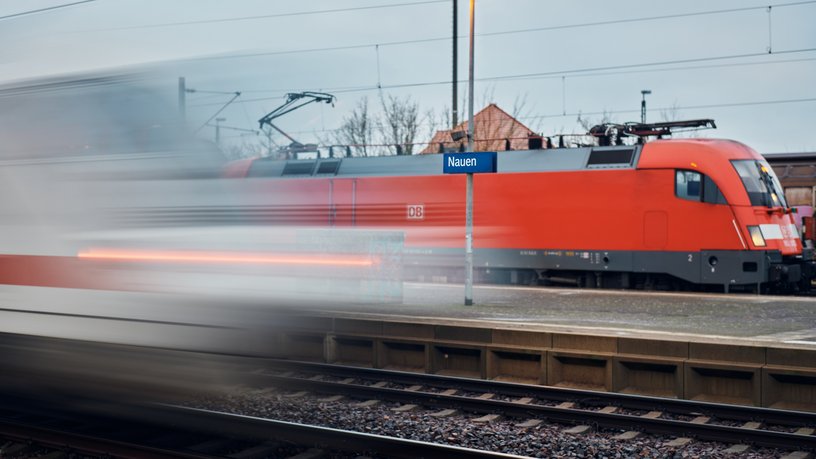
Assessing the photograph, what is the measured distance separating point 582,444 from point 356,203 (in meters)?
15.1

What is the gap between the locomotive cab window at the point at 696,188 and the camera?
18938 mm

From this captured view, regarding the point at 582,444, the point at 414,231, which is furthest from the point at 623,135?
the point at 582,444

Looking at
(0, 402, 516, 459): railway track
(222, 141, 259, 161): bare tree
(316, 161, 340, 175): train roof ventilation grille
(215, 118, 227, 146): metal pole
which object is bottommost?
(0, 402, 516, 459): railway track

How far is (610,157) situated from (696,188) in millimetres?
2185

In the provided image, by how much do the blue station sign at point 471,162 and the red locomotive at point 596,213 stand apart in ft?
10.2

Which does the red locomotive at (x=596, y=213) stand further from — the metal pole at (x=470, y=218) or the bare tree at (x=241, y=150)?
the bare tree at (x=241, y=150)

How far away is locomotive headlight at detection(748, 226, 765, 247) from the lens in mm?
18672

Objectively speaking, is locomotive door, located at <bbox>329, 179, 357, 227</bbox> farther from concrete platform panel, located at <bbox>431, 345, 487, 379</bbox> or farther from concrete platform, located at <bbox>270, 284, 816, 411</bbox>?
concrete platform panel, located at <bbox>431, 345, 487, 379</bbox>

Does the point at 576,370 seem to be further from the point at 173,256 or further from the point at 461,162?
the point at 173,256

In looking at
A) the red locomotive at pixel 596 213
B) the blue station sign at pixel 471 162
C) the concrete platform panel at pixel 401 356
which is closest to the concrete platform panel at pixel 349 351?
the concrete platform panel at pixel 401 356

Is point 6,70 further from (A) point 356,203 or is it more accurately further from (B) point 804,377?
(A) point 356,203

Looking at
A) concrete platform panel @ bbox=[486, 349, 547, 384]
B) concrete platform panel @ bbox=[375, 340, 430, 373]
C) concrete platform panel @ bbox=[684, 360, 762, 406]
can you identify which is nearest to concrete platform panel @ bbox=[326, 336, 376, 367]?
concrete platform panel @ bbox=[375, 340, 430, 373]

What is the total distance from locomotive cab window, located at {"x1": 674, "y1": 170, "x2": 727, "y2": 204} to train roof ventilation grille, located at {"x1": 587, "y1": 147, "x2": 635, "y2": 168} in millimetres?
1253

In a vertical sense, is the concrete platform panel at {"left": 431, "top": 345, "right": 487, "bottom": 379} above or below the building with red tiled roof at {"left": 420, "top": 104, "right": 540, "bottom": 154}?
below
